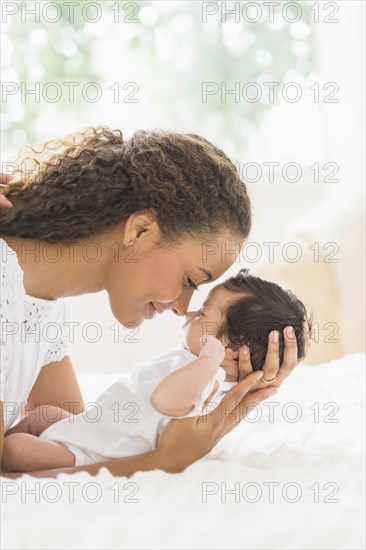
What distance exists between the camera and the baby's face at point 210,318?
151cm

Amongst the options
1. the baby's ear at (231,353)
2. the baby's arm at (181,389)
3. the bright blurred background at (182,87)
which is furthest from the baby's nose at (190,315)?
the bright blurred background at (182,87)

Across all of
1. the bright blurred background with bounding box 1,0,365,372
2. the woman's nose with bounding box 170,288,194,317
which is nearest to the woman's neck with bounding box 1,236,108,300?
the woman's nose with bounding box 170,288,194,317

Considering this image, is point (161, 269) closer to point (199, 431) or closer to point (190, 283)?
point (190, 283)

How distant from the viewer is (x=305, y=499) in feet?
3.76

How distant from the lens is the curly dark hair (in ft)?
4.88

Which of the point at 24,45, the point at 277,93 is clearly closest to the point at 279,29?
the point at 277,93

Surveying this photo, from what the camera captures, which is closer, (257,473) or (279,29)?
(257,473)

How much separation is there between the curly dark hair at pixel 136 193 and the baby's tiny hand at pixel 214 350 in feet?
0.72

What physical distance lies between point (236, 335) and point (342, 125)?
2.36 metres

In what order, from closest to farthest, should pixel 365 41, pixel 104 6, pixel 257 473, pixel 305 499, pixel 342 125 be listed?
pixel 305 499 → pixel 257 473 → pixel 365 41 → pixel 342 125 → pixel 104 6

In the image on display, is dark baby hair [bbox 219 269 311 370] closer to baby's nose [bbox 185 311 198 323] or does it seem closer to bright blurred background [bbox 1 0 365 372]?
baby's nose [bbox 185 311 198 323]

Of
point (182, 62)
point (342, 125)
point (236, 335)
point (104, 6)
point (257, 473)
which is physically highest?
point (104, 6)

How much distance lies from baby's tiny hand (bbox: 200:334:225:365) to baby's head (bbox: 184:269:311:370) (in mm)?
84

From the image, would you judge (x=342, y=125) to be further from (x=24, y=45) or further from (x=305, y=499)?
(x=305, y=499)
